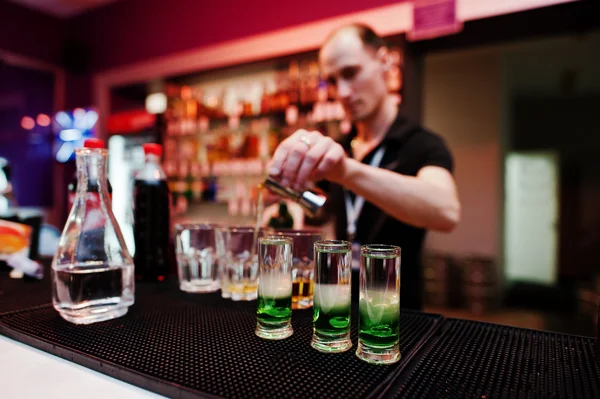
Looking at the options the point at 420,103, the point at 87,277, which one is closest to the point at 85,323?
the point at 87,277

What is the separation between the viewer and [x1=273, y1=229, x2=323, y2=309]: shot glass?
3.18 feet

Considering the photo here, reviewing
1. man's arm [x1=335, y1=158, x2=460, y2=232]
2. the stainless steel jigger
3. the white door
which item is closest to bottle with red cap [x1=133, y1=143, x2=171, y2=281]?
the stainless steel jigger

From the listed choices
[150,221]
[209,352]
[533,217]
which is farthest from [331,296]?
[533,217]

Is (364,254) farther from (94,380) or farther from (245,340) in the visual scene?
(94,380)

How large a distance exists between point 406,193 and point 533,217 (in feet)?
22.5

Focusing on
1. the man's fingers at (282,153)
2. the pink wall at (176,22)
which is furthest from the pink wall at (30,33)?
the man's fingers at (282,153)

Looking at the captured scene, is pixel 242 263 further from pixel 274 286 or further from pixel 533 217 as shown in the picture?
pixel 533 217

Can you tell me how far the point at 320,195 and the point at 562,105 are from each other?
304 inches

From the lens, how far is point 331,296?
73 cm

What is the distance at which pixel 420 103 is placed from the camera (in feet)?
9.39

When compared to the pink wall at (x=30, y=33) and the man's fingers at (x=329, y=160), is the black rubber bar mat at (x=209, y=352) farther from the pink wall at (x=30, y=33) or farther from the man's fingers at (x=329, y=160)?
the pink wall at (x=30, y=33)

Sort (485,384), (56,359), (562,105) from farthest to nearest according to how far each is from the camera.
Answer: (562,105)
(56,359)
(485,384)

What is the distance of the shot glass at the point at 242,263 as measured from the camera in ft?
3.45

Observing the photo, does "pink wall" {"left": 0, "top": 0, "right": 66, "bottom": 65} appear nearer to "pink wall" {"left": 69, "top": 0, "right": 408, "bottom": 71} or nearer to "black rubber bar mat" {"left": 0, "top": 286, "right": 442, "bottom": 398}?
"pink wall" {"left": 69, "top": 0, "right": 408, "bottom": 71}
